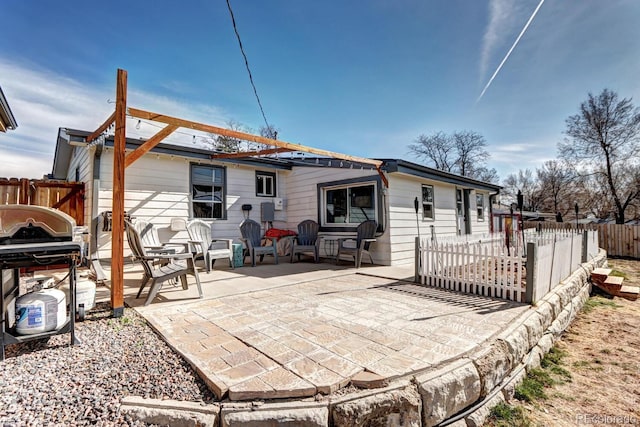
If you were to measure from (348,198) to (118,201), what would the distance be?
17.2 ft

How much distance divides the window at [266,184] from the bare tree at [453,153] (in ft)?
63.9

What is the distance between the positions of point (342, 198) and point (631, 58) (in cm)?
1042

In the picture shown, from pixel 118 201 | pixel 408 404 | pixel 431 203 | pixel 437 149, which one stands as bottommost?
pixel 408 404

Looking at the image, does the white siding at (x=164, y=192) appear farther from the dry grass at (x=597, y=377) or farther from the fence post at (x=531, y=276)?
the dry grass at (x=597, y=377)

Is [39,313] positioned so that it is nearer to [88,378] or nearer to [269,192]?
[88,378]

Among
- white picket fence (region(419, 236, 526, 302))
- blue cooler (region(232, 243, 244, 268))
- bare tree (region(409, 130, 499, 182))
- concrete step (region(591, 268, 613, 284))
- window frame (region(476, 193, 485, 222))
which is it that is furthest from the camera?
bare tree (region(409, 130, 499, 182))

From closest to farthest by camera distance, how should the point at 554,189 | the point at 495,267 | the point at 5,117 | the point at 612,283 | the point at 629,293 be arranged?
the point at 5,117, the point at 495,267, the point at 629,293, the point at 612,283, the point at 554,189

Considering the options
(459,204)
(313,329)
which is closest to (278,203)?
(313,329)

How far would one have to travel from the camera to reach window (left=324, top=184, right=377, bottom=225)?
7004 millimetres

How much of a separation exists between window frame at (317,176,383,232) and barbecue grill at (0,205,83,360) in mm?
5429

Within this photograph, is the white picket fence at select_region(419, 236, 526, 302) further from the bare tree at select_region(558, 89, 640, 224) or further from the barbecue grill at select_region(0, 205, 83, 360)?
the bare tree at select_region(558, 89, 640, 224)

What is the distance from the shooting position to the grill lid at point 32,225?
2.24 meters

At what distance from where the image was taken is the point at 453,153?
2525 centimetres

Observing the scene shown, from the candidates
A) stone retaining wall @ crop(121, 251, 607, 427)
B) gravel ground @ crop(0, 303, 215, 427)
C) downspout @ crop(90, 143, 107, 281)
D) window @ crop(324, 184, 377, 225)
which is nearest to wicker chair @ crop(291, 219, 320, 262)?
window @ crop(324, 184, 377, 225)
